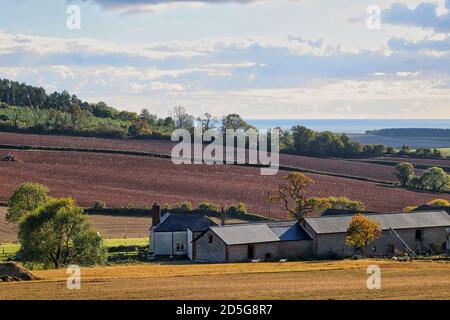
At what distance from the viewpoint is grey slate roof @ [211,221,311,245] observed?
2630 inches

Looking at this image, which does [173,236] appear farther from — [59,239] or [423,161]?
[423,161]

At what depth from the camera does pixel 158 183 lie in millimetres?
116188

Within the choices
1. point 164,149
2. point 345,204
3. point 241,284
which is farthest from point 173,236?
point 164,149

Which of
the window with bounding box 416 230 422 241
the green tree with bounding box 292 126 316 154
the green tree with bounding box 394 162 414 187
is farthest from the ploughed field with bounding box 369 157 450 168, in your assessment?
the window with bounding box 416 230 422 241

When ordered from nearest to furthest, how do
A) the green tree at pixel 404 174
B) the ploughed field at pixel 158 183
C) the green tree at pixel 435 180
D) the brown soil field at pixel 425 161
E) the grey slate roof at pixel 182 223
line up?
the grey slate roof at pixel 182 223, the ploughed field at pixel 158 183, the green tree at pixel 435 180, the green tree at pixel 404 174, the brown soil field at pixel 425 161

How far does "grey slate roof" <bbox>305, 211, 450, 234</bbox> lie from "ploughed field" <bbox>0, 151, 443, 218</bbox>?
24.6 metres

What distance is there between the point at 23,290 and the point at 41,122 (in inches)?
5215

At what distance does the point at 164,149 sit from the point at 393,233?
73.2 meters

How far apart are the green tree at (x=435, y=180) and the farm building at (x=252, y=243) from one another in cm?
5527

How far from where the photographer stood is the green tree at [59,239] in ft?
194

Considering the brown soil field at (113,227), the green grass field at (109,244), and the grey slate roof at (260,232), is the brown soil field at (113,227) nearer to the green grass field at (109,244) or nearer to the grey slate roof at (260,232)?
the green grass field at (109,244)

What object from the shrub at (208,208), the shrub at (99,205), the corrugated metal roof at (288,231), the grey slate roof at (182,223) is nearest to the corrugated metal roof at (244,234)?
the corrugated metal roof at (288,231)

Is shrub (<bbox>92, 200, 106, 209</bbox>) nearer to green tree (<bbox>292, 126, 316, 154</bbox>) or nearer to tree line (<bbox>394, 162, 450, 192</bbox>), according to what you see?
tree line (<bbox>394, 162, 450, 192</bbox>)
